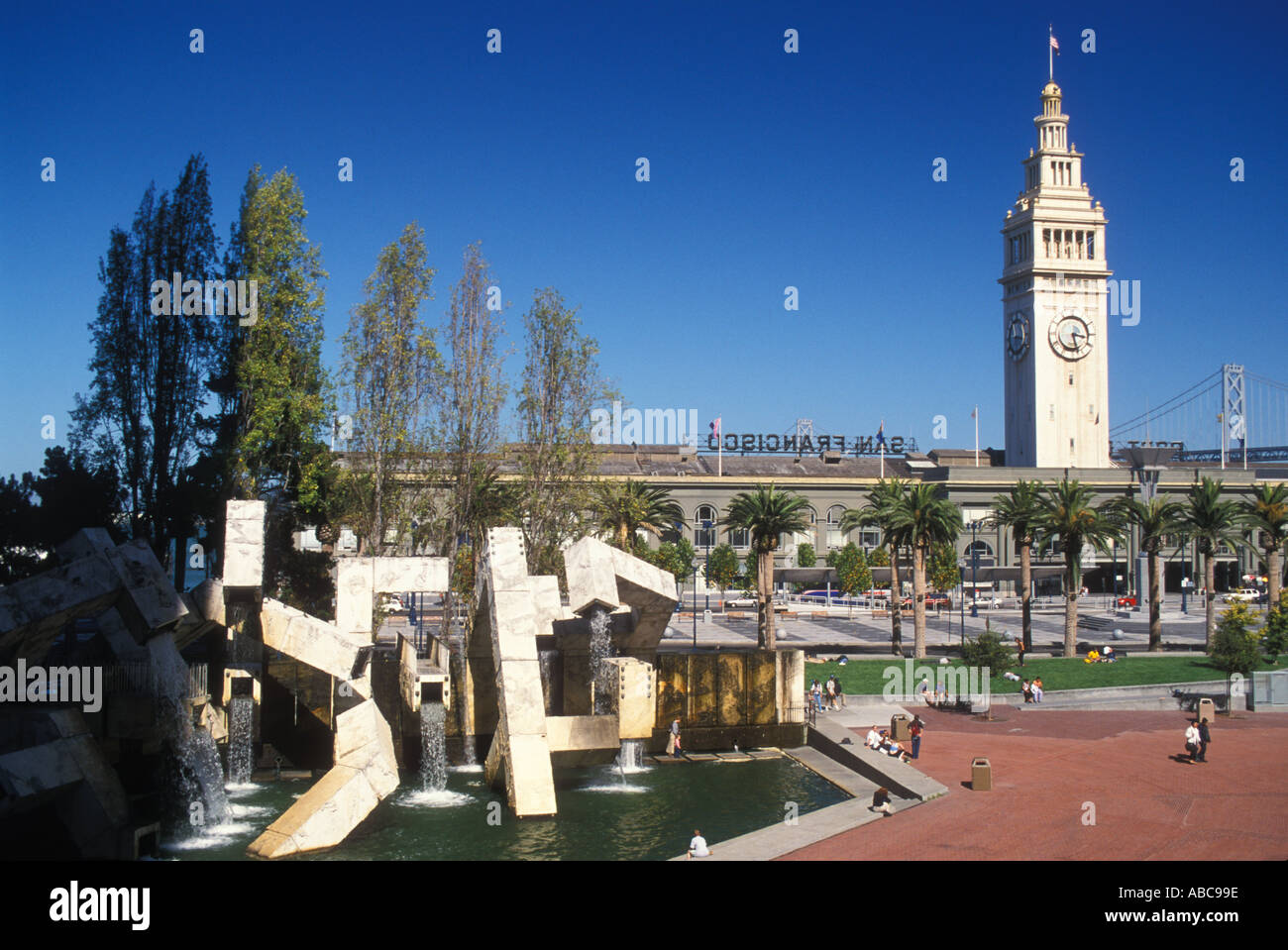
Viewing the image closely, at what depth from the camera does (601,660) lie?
33156mm

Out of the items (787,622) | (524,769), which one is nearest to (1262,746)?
(524,769)

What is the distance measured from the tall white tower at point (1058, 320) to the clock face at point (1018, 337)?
10cm

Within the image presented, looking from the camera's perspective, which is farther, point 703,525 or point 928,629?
point 703,525

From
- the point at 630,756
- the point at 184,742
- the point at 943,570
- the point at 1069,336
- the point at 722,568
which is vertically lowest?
the point at 630,756

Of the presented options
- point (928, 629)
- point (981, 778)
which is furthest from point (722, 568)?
point (981, 778)

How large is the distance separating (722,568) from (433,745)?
5750 cm

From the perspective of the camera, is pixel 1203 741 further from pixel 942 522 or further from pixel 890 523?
pixel 890 523

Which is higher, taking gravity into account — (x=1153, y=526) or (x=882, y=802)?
(x=1153, y=526)

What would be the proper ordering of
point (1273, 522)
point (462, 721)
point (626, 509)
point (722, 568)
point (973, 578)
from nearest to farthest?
point (462, 721) → point (626, 509) → point (1273, 522) → point (973, 578) → point (722, 568)

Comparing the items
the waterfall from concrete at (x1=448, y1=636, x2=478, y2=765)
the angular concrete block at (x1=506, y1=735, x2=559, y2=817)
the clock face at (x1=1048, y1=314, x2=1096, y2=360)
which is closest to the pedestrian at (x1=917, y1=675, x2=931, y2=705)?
the waterfall from concrete at (x1=448, y1=636, x2=478, y2=765)

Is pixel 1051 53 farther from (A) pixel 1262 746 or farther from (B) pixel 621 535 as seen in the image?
(A) pixel 1262 746
